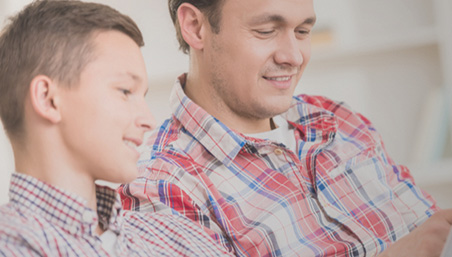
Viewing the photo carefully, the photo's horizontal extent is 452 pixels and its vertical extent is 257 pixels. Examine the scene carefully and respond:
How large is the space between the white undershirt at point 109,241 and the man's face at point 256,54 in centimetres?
62

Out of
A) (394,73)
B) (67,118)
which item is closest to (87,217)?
(67,118)

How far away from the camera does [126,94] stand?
83 centimetres

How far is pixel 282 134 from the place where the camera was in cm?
151

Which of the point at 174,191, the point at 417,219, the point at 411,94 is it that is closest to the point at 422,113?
the point at 411,94

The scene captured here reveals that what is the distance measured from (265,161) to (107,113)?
24.6 inches

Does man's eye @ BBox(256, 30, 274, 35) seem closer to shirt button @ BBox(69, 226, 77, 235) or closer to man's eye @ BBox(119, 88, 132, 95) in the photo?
man's eye @ BBox(119, 88, 132, 95)

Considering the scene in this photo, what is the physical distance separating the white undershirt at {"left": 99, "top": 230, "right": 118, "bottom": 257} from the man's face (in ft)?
2.03

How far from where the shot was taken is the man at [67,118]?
764 millimetres

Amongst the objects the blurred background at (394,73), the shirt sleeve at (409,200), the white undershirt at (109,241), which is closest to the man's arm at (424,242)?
the shirt sleeve at (409,200)

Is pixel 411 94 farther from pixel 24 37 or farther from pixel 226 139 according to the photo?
pixel 24 37

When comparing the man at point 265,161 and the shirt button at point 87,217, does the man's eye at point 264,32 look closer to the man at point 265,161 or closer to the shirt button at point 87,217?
the man at point 265,161

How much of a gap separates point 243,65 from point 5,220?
755mm

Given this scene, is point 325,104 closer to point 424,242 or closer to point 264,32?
point 264,32

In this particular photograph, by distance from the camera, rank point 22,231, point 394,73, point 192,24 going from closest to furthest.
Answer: point 22,231 → point 192,24 → point 394,73
